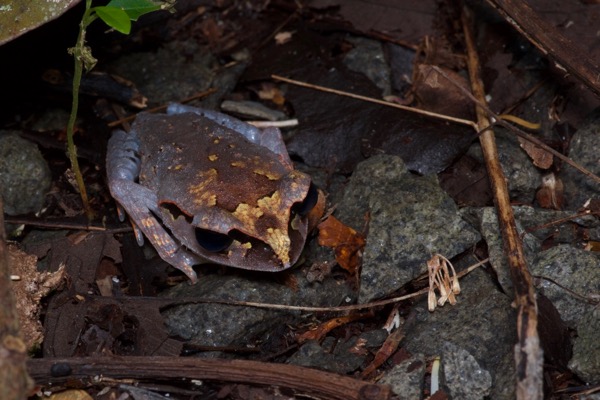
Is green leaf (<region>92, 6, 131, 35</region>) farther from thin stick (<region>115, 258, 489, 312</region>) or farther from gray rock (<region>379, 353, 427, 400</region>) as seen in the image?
gray rock (<region>379, 353, 427, 400</region>)

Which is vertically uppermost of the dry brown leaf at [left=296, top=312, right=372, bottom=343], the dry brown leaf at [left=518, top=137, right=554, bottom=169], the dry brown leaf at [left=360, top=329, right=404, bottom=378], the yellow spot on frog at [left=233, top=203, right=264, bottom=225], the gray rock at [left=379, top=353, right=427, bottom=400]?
the yellow spot on frog at [left=233, top=203, right=264, bottom=225]

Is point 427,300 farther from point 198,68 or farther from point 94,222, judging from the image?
point 198,68

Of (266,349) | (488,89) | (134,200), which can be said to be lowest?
(266,349)

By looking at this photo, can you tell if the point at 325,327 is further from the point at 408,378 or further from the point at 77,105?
the point at 77,105

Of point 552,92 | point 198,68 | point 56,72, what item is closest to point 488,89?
point 552,92

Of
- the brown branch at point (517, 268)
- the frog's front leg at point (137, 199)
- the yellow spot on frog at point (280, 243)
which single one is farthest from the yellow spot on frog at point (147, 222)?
the brown branch at point (517, 268)

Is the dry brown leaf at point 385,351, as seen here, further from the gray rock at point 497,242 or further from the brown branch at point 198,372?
the gray rock at point 497,242

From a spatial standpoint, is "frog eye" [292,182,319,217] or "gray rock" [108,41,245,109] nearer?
"frog eye" [292,182,319,217]

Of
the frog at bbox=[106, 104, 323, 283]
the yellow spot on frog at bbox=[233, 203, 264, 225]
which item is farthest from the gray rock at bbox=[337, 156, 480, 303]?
the yellow spot on frog at bbox=[233, 203, 264, 225]
